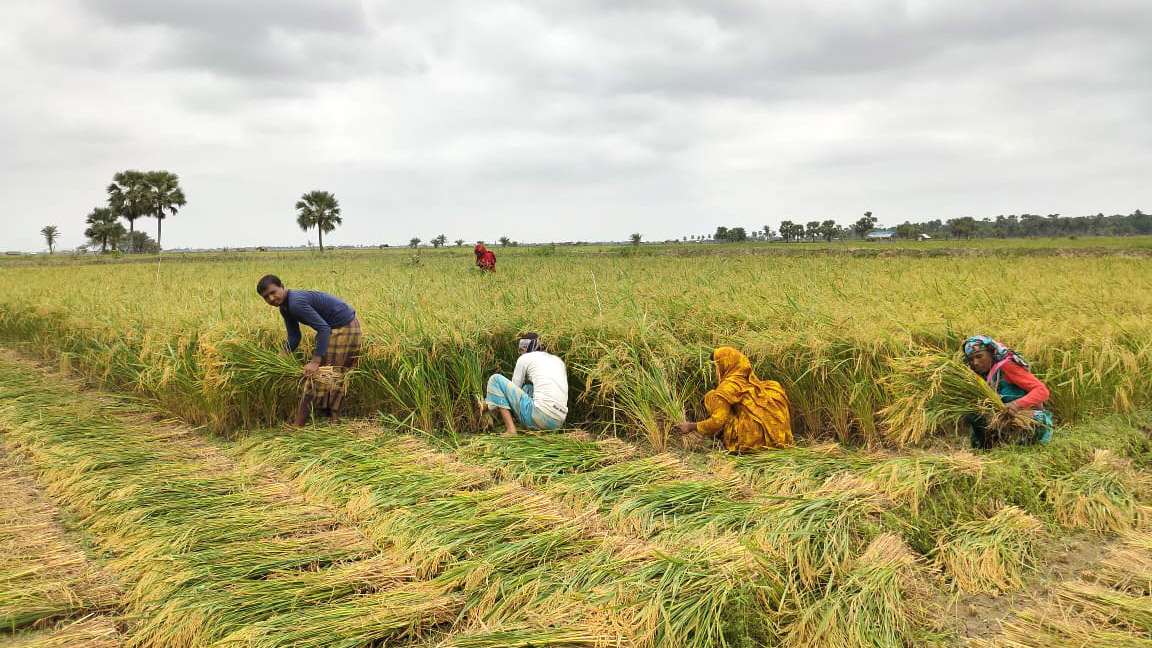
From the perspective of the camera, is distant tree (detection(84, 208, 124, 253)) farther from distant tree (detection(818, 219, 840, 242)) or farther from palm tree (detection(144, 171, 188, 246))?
distant tree (detection(818, 219, 840, 242))

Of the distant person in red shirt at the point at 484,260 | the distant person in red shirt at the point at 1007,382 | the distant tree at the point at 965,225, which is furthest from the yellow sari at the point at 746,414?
the distant tree at the point at 965,225

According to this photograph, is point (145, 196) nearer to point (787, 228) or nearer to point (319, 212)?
point (319, 212)

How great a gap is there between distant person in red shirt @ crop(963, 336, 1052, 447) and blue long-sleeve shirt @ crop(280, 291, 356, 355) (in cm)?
502

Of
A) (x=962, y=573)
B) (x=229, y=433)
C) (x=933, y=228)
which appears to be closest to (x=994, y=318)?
(x=962, y=573)

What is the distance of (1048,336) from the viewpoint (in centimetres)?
482

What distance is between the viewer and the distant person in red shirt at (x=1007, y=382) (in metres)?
4.06

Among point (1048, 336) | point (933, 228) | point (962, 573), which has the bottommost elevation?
point (962, 573)

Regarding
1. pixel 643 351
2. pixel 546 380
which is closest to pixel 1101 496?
pixel 643 351

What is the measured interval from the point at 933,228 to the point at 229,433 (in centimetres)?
12045

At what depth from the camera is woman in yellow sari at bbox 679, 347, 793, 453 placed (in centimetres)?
436

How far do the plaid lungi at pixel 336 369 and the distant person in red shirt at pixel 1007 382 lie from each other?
484 cm

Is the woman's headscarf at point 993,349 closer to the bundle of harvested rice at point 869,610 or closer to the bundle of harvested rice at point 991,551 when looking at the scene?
the bundle of harvested rice at point 991,551

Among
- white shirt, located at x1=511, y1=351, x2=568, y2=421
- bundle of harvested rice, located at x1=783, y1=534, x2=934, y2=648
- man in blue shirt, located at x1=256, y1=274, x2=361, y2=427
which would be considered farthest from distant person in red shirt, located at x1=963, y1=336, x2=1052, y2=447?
man in blue shirt, located at x1=256, y1=274, x2=361, y2=427

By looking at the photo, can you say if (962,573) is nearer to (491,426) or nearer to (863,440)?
(863,440)
